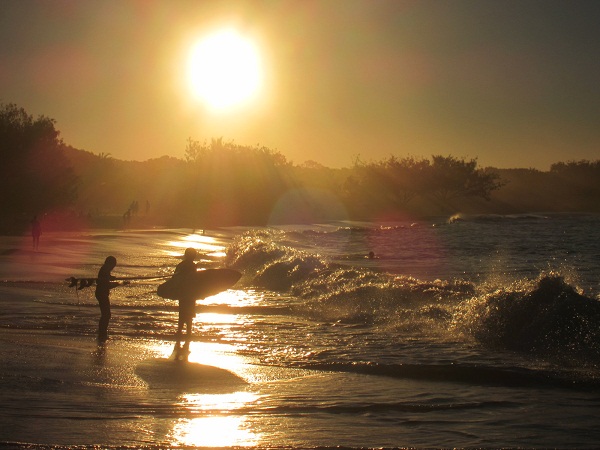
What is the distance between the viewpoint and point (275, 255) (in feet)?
92.5

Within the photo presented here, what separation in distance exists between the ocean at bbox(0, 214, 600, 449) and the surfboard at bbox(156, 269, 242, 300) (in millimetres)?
761

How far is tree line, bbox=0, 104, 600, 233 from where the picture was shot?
4703cm

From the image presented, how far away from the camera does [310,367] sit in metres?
10.6

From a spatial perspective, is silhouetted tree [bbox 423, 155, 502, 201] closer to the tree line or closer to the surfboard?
the tree line

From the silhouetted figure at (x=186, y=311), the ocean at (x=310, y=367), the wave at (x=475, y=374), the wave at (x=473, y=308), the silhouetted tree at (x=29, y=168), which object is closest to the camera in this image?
the ocean at (x=310, y=367)

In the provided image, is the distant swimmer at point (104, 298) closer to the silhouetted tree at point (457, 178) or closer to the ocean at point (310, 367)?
the ocean at point (310, 367)

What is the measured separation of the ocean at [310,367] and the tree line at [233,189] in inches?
1031

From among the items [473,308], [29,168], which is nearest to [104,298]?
[473,308]

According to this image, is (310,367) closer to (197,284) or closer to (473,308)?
(197,284)

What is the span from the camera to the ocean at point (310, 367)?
24.3 ft

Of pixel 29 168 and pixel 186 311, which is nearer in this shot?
pixel 186 311

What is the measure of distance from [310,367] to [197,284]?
101 inches

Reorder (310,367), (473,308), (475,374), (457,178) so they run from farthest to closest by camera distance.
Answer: (457,178) < (473,308) < (310,367) < (475,374)

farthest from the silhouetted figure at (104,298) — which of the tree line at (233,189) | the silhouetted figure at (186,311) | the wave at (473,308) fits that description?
the tree line at (233,189)
